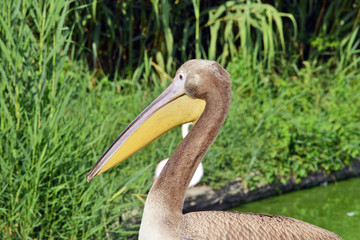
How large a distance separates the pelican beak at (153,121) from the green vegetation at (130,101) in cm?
75

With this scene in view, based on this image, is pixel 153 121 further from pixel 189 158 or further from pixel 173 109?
pixel 189 158

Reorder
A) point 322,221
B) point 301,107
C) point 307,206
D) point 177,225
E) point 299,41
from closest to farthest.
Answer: point 177,225 → point 322,221 → point 307,206 → point 301,107 → point 299,41

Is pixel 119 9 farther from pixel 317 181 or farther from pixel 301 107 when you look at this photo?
pixel 317 181

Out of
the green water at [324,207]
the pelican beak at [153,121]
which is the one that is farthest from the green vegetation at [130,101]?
the pelican beak at [153,121]

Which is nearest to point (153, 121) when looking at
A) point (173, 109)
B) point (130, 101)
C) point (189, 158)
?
point (173, 109)

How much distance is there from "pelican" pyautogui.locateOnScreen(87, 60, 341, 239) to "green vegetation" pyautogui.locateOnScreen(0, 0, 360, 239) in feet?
2.77

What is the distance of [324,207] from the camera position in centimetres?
535

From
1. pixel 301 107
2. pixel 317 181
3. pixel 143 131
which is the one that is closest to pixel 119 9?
pixel 301 107

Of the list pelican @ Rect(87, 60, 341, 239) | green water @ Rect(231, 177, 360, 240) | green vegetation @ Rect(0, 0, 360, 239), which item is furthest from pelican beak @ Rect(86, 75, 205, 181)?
green water @ Rect(231, 177, 360, 240)

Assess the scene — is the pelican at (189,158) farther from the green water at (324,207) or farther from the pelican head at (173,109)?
the green water at (324,207)

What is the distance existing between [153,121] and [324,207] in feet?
9.97

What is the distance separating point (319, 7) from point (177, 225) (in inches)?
232

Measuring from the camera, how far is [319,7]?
26.0 feet

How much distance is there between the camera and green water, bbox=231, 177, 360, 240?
4861 millimetres
